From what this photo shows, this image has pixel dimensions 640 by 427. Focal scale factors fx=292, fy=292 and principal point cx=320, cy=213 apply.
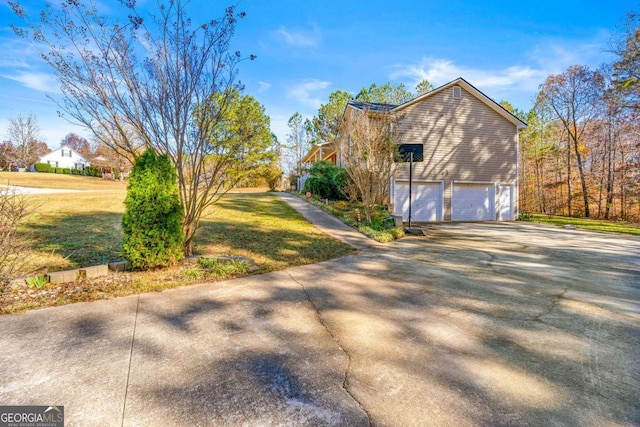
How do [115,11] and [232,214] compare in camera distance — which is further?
[232,214]

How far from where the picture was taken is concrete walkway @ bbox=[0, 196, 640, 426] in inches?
72.6

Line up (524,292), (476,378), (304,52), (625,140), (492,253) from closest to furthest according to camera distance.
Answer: (476,378) → (524,292) → (492,253) → (304,52) → (625,140)

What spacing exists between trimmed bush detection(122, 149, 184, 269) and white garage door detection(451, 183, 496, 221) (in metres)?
13.4

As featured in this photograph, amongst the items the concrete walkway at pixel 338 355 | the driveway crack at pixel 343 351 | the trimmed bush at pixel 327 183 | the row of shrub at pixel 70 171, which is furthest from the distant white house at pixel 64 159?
the driveway crack at pixel 343 351

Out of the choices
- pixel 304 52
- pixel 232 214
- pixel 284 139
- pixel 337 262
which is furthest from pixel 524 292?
pixel 284 139

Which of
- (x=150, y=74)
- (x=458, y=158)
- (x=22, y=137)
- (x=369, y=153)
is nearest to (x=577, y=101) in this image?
(x=458, y=158)

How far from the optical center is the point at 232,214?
38.0 feet

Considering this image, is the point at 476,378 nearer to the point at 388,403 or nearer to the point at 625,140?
the point at 388,403

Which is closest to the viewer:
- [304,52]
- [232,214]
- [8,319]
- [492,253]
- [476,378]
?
[476,378]

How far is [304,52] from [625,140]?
20.3 metres

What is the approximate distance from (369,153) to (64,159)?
199 feet

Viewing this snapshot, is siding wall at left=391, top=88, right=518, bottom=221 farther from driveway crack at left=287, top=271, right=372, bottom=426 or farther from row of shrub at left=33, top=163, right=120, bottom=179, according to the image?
row of shrub at left=33, top=163, right=120, bottom=179

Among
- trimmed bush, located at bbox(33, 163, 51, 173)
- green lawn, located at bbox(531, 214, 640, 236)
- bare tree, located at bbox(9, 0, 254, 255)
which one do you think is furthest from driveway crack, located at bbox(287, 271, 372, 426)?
trimmed bush, located at bbox(33, 163, 51, 173)

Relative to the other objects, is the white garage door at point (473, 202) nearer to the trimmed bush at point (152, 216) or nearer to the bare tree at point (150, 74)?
the bare tree at point (150, 74)
